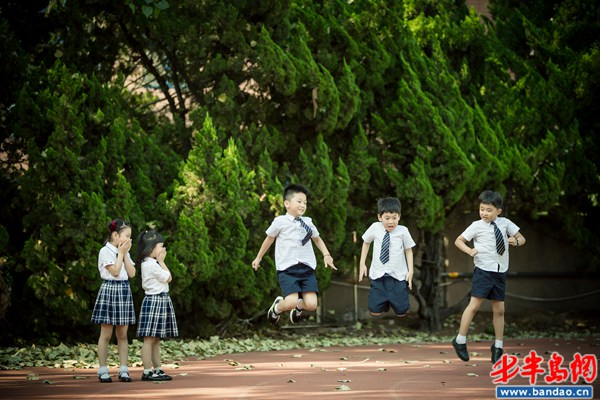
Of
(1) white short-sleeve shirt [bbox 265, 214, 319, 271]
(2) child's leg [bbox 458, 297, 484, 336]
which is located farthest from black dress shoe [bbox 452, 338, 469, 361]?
(1) white short-sleeve shirt [bbox 265, 214, 319, 271]

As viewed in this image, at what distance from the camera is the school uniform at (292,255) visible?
32.7ft

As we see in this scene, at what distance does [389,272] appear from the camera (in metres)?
9.86

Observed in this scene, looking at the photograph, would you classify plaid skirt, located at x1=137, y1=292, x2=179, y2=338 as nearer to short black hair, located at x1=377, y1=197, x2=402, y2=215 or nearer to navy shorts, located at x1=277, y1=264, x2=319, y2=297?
navy shorts, located at x1=277, y1=264, x2=319, y2=297

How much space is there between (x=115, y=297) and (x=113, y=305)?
9 centimetres

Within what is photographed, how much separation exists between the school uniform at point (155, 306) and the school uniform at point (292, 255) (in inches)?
55.6

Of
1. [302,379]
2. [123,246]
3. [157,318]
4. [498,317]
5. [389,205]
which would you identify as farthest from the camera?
[498,317]

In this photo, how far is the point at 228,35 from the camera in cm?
1393

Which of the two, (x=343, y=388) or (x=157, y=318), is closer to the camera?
(x=343, y=388)

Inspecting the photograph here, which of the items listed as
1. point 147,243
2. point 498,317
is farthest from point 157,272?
point 498,317

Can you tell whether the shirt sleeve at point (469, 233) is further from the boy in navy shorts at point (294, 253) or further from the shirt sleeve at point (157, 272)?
the shirt sleeve at point (157, 272)

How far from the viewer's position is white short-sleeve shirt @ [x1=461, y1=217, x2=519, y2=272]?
9625mm

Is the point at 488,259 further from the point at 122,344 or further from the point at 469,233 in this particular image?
the point at 122,344

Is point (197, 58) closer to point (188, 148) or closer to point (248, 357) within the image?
point (188, 148)

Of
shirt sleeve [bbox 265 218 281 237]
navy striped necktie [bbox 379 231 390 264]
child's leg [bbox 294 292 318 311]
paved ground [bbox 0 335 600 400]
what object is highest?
shirt sleeve [bbox 265 218 281 237]
